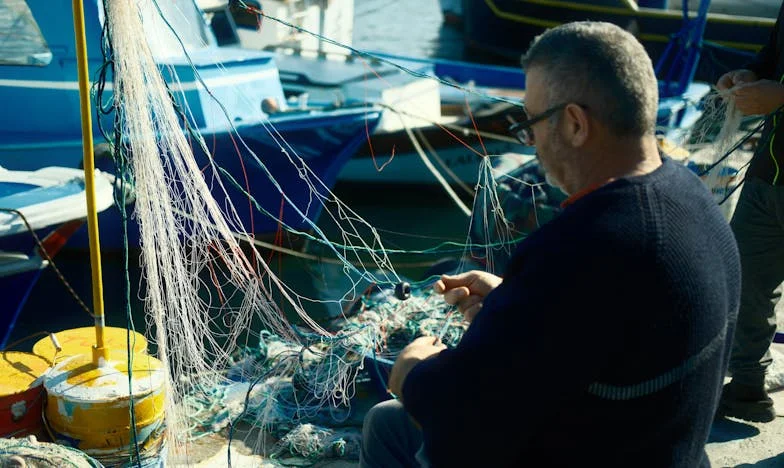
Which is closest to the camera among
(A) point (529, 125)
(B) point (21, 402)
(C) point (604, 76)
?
(C) point (604, 76)

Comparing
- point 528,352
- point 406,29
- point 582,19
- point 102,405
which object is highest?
point 528,352

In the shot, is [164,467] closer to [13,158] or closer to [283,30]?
[13,158]

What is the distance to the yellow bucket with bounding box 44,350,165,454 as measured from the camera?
2.97 m

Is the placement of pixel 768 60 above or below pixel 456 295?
above

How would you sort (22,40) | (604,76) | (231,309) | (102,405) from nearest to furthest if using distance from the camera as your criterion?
1. (604,76)
2. (102,405)
3. (231,309)
4. (22,40)

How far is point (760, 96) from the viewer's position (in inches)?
134

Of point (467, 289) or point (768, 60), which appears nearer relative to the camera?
point (467, 289)

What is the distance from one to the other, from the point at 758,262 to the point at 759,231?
0.13 m

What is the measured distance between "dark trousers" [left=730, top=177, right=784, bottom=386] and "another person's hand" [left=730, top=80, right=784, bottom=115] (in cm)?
30

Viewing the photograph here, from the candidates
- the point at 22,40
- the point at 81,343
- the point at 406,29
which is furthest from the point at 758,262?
the point at 406,29

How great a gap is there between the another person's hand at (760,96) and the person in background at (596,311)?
1913 millimetres

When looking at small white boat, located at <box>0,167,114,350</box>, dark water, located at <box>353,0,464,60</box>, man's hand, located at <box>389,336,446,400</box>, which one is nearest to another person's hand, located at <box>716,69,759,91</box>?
man's hand, located at <box>389,336,446,400</box>

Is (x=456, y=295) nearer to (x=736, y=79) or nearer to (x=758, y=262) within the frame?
(x=758, y=262)

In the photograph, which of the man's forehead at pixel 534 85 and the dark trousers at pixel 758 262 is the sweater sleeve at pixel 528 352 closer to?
the man's forehead at pixel 534 85
